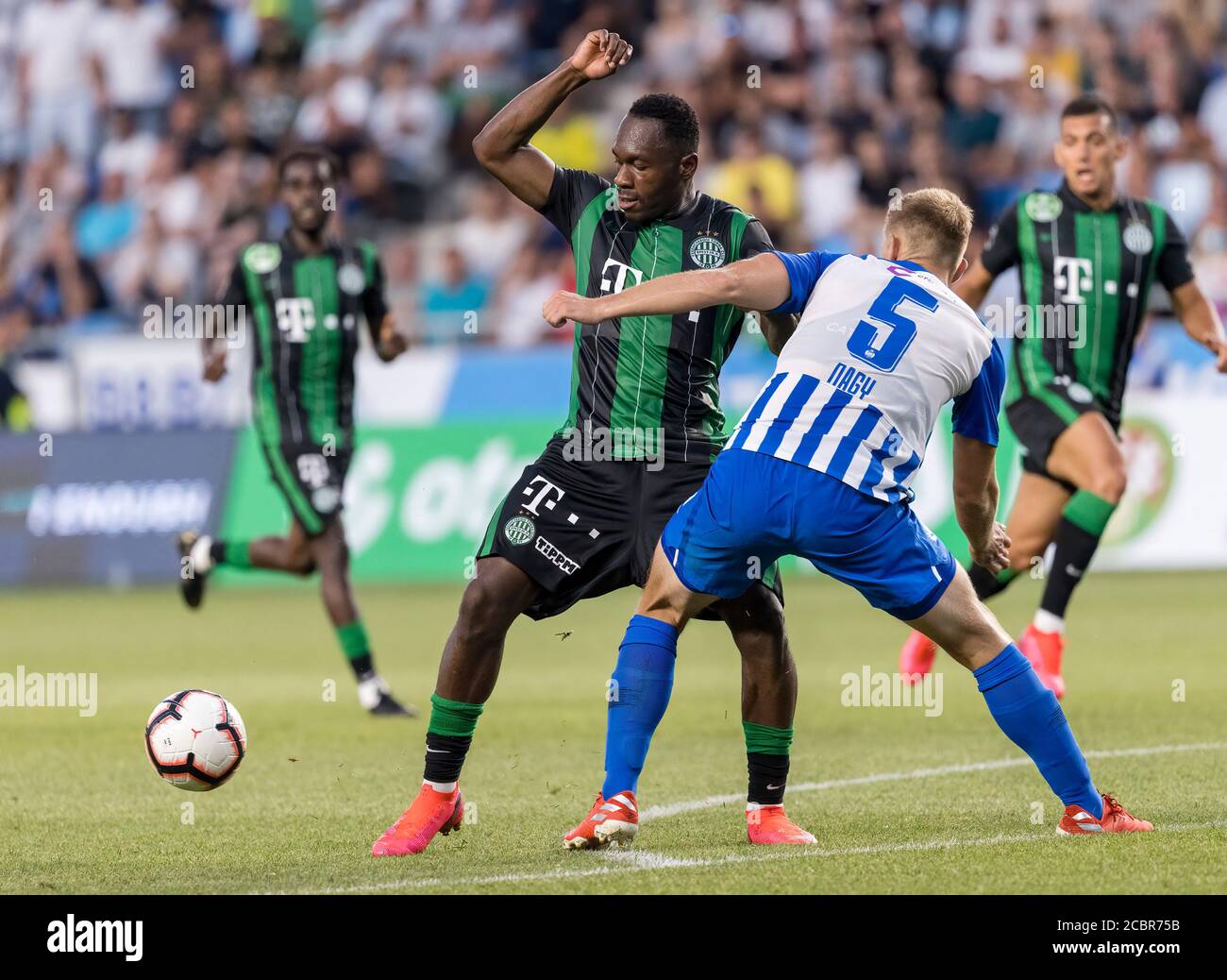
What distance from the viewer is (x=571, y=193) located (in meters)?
6.37

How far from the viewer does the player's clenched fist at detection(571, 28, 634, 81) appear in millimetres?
6016

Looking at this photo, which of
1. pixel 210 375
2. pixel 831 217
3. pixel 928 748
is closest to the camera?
pixel 928 748

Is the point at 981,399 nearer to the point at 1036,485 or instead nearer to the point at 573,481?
the point at 573,481

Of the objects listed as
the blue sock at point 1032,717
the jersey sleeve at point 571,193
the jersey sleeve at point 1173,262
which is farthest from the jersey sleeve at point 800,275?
the jersey sleeve at point 1173,262

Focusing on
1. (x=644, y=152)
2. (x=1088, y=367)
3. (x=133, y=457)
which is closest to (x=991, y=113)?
(x=133, y=457)

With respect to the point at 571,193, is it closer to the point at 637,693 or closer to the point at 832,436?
the point at 832,436

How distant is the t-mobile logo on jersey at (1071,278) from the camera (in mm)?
9500

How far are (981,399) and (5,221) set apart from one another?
1697 centimetres

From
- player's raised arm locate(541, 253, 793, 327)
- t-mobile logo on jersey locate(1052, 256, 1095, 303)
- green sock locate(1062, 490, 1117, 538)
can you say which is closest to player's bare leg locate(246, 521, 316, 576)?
green sock locate(1062, 490, 1117, 538)

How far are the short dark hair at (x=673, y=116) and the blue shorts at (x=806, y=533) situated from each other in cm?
104

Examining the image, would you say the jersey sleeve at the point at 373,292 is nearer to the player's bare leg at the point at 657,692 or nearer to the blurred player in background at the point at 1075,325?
the blurred player in background at the point at 1075,325

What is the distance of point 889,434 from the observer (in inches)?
222

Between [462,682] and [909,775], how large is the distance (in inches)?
84.6

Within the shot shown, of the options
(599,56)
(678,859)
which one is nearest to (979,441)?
(678,859)
